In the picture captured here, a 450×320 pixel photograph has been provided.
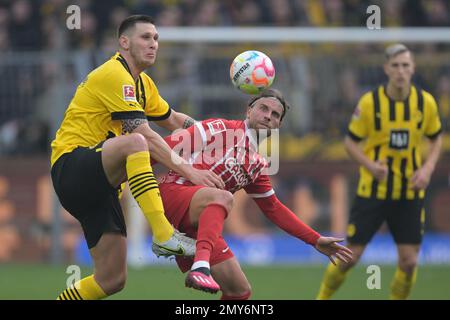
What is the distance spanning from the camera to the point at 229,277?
7066mm

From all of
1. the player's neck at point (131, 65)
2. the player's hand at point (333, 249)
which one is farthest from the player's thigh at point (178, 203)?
the player's hand at point (333, 249)

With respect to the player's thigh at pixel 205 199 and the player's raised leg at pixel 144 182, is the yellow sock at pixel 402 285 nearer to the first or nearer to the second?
the player's thigh at pixel 205 199

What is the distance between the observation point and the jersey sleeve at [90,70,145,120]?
22.7 ft

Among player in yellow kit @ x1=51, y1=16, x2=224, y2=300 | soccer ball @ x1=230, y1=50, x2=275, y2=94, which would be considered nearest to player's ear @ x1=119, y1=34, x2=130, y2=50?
player in yellow kit @ x1=51, y1=16, x2=224, y2=300

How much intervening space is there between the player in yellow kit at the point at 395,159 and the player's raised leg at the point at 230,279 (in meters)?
2.45

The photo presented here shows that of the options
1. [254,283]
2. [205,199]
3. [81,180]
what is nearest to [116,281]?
[81,180]

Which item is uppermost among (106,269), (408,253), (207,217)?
(207,217)

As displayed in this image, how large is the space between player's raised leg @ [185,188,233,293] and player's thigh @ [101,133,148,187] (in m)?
0.56

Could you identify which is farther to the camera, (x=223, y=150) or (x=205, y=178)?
(x=223, y=150)

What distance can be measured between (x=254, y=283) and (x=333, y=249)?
4844 mm

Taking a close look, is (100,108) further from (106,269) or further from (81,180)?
(106,269)

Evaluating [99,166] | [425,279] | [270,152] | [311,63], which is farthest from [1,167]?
[99,166]

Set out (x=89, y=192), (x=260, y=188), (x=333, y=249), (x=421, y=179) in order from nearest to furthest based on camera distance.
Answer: (x=89, y=192) → (x=333, y=249) → (x=260, y=188) → (x=421, y=179)

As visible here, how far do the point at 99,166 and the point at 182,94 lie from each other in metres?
8.23
